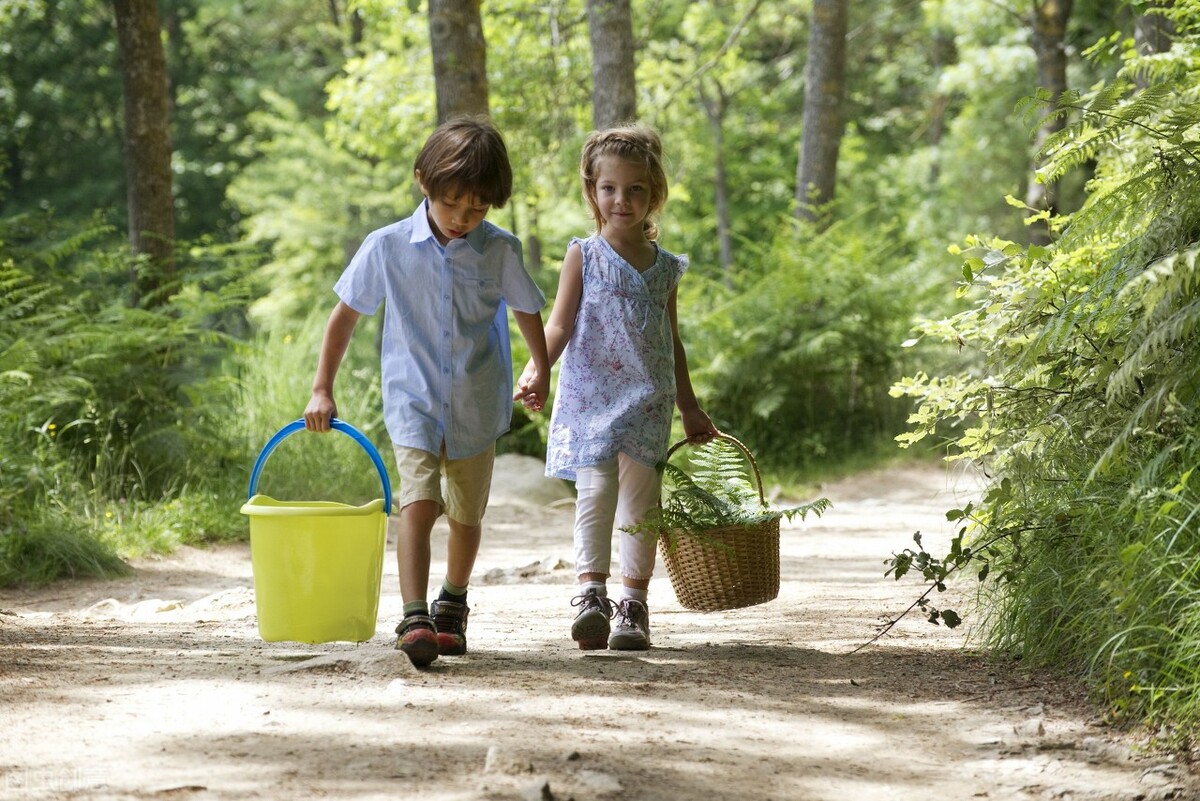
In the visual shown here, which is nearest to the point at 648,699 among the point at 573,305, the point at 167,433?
the point at 573,305

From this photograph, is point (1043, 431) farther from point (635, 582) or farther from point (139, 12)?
point (139, 12)

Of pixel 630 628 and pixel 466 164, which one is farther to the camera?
pixel 630 628

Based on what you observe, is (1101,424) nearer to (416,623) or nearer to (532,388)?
(532,388)

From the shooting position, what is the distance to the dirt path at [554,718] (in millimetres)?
2727

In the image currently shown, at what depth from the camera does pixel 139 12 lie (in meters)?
9.33

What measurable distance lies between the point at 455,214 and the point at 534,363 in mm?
562

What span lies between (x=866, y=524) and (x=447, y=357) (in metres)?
4.84

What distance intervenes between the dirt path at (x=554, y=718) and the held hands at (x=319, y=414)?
713 millimetres

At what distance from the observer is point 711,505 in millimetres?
4582

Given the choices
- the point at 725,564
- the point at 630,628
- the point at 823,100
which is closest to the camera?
the point at 630,628

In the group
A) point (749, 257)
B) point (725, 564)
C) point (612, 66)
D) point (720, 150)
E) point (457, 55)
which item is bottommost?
point (725, 564)

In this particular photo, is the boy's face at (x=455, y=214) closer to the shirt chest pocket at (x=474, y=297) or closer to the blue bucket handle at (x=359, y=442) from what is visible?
the shirt chest pocket at (x=474, y=297)

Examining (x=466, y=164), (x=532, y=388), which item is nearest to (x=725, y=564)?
(x=532, y=388)

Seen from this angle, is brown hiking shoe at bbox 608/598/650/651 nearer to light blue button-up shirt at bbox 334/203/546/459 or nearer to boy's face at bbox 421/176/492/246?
light blue button-up shirt at bbox 334/203/546/459
